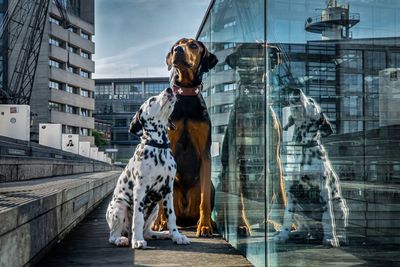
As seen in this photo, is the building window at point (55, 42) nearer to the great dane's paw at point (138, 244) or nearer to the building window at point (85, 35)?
the building window at point (85, 35)

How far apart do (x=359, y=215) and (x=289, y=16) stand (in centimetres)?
169

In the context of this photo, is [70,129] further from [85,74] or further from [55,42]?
[55,42]

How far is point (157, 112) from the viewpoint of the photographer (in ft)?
21.3

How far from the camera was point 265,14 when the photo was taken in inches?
198

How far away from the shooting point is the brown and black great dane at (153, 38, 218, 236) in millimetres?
7473

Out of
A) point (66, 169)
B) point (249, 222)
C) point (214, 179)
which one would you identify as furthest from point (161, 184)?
point (66, 169)

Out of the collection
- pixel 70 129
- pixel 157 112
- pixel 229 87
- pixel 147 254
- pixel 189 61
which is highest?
pixel 70 129

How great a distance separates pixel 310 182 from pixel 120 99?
408 ft

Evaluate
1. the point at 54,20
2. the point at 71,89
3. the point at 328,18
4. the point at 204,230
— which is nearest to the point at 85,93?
the point at 71,89

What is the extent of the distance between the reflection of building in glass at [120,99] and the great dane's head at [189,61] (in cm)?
11334

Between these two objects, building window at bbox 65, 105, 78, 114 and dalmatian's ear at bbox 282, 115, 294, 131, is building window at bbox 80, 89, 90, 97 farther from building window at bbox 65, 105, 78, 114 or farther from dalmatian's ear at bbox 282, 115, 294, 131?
dalmatian's ear at bbox 282, 115, 294, 131

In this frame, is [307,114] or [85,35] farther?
[85,35]

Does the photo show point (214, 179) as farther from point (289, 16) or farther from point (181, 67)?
point (289, 16)

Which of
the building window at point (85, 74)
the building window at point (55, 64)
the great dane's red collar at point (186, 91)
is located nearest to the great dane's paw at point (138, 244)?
the great dane's red collar at point (186, 91)
